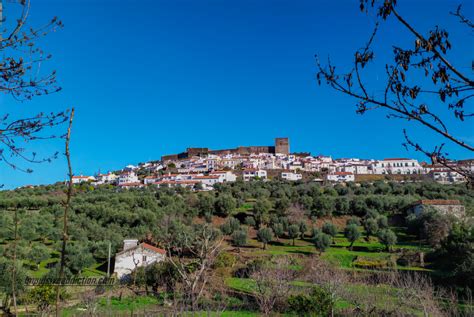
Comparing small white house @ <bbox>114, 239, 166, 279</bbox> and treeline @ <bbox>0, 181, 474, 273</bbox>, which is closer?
small white house @ <bbox>114, 239, 166, 279</bbox>

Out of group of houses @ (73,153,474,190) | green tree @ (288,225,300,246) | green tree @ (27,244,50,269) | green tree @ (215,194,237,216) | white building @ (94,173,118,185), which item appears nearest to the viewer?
green tree @ (27,244,50,269)

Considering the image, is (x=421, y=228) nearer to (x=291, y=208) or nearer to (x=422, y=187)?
(x=291, y=208)

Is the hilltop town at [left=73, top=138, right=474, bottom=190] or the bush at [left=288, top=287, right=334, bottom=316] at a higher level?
the hilltop town at [left=73, top=138, right=474, bottom=190]

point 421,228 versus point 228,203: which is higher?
point 228,203

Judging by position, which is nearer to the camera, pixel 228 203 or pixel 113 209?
pixel 113 209

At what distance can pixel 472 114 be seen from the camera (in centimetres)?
280

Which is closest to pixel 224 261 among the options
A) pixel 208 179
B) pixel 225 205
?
pixel 225 205

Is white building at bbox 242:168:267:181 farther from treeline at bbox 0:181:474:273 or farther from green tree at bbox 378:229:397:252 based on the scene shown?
green tree at bbox 378:229:397:252

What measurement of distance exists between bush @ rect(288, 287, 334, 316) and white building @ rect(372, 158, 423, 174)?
8925 centimetres

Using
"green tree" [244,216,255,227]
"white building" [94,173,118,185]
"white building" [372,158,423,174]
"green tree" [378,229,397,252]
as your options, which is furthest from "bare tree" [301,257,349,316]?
"white building" [372,158,423,174]

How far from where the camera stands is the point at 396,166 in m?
103

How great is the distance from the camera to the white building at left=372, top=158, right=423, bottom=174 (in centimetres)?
10038

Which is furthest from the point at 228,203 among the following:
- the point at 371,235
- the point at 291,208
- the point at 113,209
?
the point at 371,235

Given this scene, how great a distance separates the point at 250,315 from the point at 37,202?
36155 millimetres
